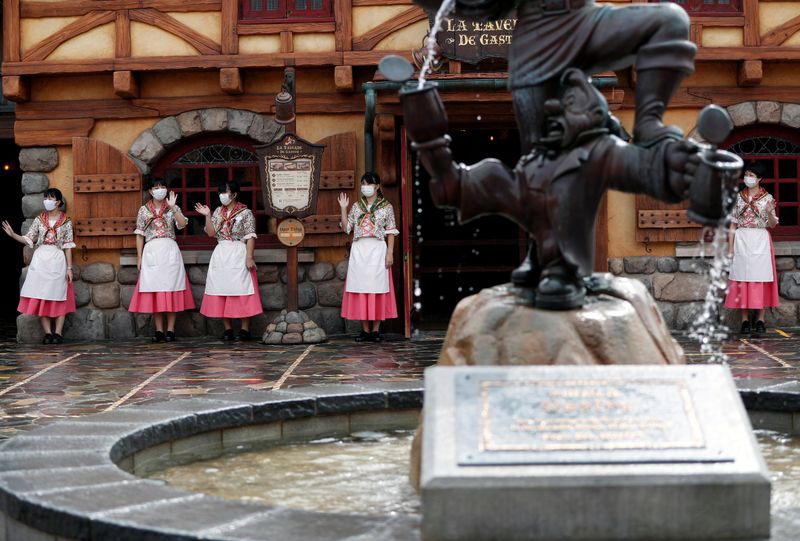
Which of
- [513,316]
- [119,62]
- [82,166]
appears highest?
[119,62]

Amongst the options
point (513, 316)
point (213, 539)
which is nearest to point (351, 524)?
point (213, 539)

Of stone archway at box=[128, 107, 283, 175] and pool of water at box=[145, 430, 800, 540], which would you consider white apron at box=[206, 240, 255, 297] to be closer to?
stone archway at box=[128, 107, 283, 175]

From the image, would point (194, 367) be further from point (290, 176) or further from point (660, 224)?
point (660, 224)

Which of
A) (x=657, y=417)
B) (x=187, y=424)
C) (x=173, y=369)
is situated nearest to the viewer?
(x=657, y=417)

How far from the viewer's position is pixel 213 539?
334 centimetres

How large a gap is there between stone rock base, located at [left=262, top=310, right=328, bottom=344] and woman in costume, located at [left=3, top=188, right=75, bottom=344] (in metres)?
2.40

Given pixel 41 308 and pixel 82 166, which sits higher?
pixel 82 166

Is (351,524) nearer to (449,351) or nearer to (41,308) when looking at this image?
(449,351)

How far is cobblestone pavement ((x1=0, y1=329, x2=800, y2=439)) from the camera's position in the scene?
27.3 ft

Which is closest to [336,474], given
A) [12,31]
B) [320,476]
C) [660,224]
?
[320,476]

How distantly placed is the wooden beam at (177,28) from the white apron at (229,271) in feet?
7.07

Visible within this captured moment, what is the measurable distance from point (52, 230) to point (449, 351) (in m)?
9.31

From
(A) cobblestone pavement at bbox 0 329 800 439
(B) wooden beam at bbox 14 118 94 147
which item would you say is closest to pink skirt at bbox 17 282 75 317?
(A) cobblestone pavement at bbox 0 329 800 439

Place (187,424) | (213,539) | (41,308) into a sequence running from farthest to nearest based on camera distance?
(41,308) → (187,424) → (213,539)
